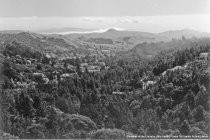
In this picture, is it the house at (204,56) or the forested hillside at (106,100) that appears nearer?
the forested hillside at (106,100)

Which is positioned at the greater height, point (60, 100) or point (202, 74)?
point (202, 74)

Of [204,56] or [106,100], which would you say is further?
[204,56]

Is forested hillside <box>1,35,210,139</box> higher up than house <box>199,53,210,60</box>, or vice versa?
A: house <box>199,53,210,60</box>

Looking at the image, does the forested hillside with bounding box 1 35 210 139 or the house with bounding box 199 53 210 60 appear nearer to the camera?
the forested hillside with bounding box 1 35 210 139

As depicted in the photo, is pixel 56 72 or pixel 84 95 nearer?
pixel 84 95

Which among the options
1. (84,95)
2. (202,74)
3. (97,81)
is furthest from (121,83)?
(202,74)

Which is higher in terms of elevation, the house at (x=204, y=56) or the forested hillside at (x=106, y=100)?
the house at (x=204, y=56)

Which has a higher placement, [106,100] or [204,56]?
[204,56]

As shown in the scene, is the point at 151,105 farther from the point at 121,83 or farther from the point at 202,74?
the point at 121,83
